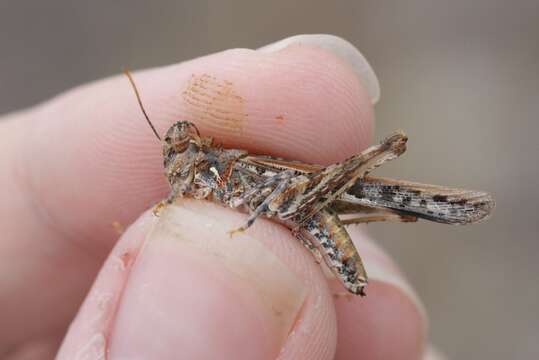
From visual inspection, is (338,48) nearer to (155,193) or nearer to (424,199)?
(424,199)

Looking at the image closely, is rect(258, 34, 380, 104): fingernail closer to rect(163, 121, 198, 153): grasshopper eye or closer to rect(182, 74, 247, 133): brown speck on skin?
rect(182, 74, 247, 133): brown speck on skin

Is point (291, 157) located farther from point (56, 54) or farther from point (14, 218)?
point (56, 54)

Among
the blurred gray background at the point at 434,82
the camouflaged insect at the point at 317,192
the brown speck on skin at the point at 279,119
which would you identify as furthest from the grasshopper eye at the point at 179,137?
the blurred gray background at the point at 434,82

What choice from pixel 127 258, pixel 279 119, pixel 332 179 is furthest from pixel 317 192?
pixel 127 258

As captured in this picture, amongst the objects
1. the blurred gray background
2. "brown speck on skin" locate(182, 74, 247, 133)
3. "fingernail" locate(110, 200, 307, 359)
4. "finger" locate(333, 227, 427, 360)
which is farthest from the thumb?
the blurred gray background

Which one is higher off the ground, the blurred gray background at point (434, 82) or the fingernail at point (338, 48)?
the fingernail at point (338, 48)

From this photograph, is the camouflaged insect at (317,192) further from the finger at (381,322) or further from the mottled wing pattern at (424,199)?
the finger at (381,322)
